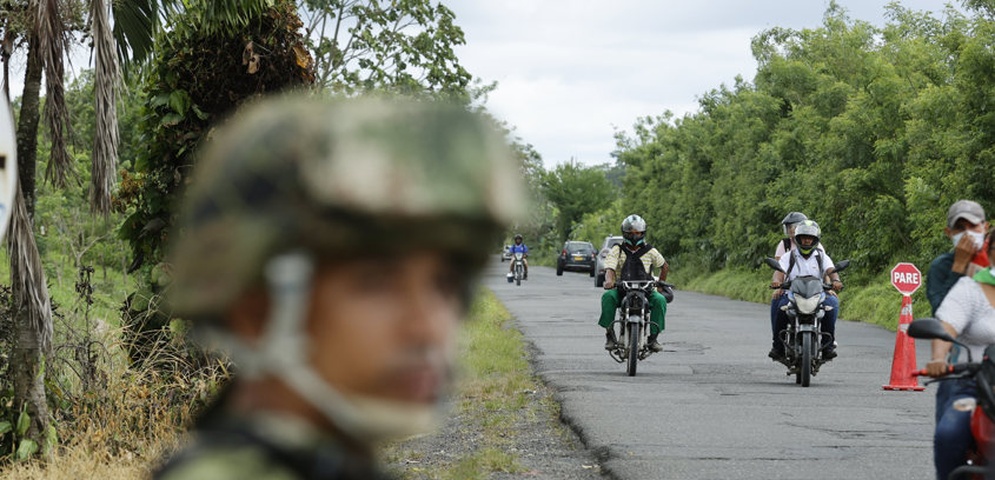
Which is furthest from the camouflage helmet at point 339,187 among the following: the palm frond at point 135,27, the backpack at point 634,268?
the backpack at point 634,268

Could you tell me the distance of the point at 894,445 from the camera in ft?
35.3

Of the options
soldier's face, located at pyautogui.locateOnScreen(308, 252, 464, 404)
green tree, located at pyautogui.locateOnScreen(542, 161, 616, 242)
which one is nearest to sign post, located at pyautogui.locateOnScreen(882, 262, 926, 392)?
soldier's face, located at pyautogui.locateOnScreen(308, 252, 464, 404)

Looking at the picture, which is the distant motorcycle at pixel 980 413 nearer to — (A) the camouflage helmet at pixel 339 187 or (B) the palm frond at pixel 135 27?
(A) the camouflage helmet at pixel 339 187

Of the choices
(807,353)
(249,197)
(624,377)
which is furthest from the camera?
(624,377)

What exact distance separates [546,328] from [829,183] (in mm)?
14013

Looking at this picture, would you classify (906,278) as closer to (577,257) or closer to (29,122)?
(29,122)

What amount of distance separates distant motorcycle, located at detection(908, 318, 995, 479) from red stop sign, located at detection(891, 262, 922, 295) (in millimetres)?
11231

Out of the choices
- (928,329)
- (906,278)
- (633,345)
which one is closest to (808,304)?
(633,345)

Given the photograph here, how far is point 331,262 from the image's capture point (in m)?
1.08

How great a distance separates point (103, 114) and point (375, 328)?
23.5ft

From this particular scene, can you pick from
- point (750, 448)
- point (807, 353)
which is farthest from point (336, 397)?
point (807, 353)

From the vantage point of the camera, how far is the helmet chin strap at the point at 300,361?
107cm

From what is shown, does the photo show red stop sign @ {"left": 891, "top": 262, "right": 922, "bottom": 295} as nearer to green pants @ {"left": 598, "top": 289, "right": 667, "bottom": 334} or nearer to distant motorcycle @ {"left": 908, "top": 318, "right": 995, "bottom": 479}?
green pants @ {"left": 598, "top": 289, "right": 667, "bottom": 334}

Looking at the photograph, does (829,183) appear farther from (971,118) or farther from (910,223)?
(971,118)
